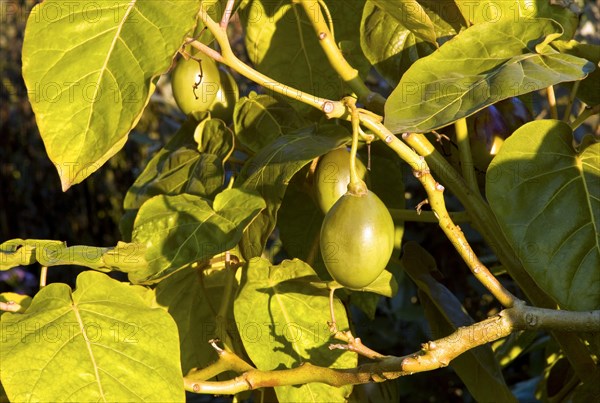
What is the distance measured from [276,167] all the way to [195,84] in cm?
22

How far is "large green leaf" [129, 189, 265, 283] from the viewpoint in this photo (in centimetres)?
85

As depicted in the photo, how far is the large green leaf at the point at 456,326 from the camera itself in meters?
0.98

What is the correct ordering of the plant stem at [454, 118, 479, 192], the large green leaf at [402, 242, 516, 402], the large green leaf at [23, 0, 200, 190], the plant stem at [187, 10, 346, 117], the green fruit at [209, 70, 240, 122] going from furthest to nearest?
the green fruit at [209, 70, 240, 122] < the large green leaf at [402, 242, 516, 402] < the plant stem at [454, 118, 479, 192] < the plant stem at [187, 10, 346, 117] < the large green leaf at [23, 0, 200, 190]

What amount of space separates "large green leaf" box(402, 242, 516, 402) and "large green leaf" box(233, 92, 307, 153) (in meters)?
0.22

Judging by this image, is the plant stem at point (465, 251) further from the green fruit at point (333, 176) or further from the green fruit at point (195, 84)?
the green fruit at point (195, 84)

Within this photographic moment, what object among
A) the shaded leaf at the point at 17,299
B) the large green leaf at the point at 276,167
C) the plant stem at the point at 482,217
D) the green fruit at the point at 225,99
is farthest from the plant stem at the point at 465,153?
the shaded leaf at the point at 17,299

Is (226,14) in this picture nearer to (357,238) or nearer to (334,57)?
(334,57)

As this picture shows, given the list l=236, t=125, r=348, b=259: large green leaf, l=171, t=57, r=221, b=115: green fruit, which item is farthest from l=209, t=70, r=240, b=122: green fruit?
l=236, t=125, r=348, b=259: large green leaf

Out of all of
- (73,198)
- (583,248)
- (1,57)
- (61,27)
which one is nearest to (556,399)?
(583,248)

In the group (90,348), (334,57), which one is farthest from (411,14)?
(90,348)

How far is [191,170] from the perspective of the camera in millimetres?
1017

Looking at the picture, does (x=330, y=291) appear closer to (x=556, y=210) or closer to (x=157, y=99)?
(x=556, y=210)

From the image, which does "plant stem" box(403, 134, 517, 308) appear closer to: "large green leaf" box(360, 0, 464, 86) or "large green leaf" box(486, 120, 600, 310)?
"large green leaf" box(486, 120, 600, 310)

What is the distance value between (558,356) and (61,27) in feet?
2.88
